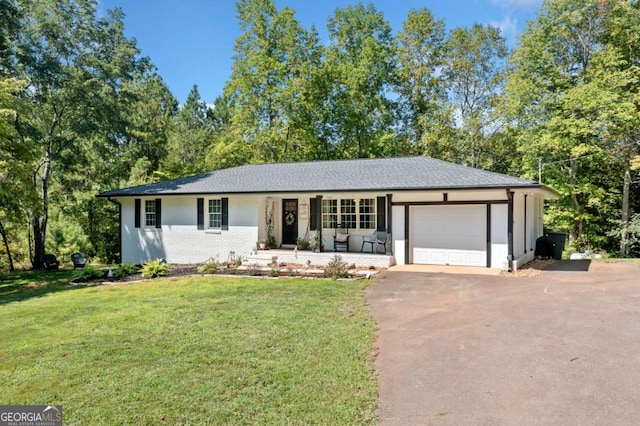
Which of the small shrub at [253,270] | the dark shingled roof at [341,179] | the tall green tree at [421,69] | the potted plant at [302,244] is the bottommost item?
the small shrub at [253,270]

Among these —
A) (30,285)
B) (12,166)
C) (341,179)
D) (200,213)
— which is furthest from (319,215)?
(12,166)

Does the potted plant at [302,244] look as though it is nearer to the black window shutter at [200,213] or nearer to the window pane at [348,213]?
the window pane at [348,213]

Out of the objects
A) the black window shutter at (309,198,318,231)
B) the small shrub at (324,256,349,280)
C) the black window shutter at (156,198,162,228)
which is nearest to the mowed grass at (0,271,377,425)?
the small shrub at (324,256,349,280)

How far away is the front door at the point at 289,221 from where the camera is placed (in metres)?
15.4

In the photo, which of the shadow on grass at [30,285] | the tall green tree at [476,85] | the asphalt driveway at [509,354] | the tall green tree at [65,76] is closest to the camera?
the asphalt driveway at [509,354]

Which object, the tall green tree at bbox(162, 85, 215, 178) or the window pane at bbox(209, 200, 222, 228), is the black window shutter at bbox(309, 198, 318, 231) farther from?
the tall green tree at bbox(162, 85, 215, 178)

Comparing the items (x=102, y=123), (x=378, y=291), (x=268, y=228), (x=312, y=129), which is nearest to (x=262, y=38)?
(x=312, y=129)

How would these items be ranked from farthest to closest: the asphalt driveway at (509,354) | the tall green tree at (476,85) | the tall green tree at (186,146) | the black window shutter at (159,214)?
1. the tall green tree at (186,146)
2. the tall green tree at (476,85)
3. the black window shutter at (159,214)
4. the asphalt driveway at (509,354)

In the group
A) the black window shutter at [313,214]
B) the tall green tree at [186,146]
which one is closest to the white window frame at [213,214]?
the black window shutter at [313,214]

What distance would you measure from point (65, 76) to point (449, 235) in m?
19.0

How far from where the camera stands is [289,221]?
15477 millimetres

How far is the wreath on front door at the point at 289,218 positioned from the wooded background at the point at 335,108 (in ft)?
29.7

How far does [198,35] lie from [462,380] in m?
20.3

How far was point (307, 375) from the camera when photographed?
14.6 feet
